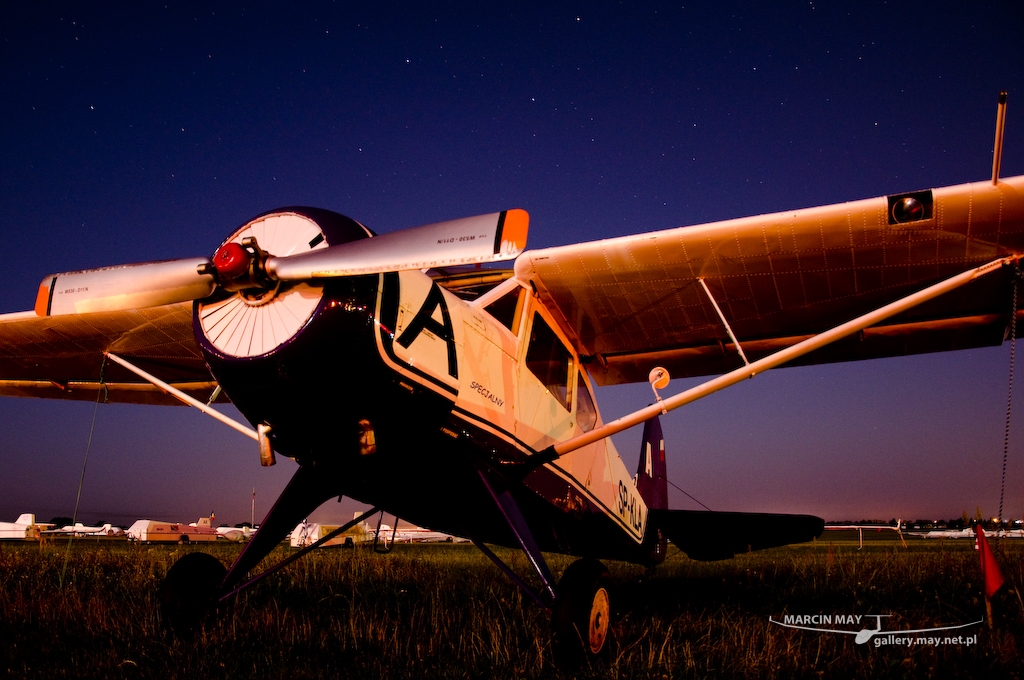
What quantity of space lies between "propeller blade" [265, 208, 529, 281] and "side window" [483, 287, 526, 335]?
200cm

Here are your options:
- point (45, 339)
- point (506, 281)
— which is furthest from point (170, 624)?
point (45, 339)

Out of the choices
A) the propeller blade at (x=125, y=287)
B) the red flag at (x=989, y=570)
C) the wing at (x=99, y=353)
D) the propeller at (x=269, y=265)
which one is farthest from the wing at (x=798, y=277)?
the wing at (x=99, y=353)

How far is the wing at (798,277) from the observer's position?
15.1 feet

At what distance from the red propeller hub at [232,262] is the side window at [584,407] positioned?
3354mm

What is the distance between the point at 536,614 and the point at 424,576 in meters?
3.78

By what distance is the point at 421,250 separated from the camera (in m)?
3.06

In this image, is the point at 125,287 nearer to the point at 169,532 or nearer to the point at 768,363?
the point at 768,363

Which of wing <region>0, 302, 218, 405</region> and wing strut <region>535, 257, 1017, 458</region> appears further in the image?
wing <region>0, 302, 218, 405</region>

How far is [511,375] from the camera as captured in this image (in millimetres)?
4582

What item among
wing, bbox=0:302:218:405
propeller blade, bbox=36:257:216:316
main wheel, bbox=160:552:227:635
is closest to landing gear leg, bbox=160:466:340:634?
main wheel, bbox=160:552:227:635

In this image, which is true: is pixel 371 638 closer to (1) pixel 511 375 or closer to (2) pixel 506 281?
(1) pixel 511 375

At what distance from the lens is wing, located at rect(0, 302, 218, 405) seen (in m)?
6.09

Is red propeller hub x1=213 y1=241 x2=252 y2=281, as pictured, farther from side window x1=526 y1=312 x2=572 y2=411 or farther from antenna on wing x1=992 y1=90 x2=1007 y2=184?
antenna on wing x1=992 y1=90 x2=1007 y2=184

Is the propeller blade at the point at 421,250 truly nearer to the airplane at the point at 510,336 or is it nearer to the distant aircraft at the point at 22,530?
the airplane at the point at 510,336
